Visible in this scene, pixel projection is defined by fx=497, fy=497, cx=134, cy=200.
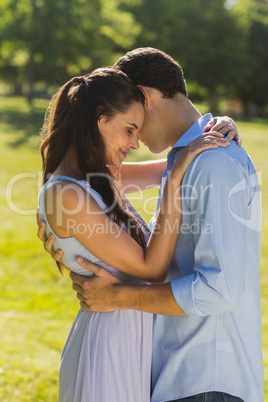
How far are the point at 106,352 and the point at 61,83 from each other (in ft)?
125

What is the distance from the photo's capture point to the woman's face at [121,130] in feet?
7.98

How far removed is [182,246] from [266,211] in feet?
41.9

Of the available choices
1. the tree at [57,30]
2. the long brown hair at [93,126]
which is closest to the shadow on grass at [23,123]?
the tree at [57,30]

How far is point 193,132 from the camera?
233 cm

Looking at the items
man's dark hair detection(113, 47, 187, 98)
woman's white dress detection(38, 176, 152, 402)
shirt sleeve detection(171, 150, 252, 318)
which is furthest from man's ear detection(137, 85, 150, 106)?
shirt sleeve detection(171, 150, 252, 318)

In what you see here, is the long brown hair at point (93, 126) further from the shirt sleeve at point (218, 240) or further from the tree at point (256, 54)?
the tree at point (256, 54)

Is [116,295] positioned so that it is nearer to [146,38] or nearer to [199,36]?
[146,38]

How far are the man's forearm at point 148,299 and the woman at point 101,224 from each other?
0.11 m

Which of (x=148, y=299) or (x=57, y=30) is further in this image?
(x=57, y=30)

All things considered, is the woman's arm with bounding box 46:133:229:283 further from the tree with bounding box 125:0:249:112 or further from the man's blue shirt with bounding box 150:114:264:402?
the tree with bounding box 125:0:249:112

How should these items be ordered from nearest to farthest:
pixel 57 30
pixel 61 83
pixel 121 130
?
pixel 121 130 < pixel 57 30 < pixel 61 83

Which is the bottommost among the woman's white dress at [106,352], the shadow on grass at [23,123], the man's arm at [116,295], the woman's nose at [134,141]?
the woman's white dress at [106,352]

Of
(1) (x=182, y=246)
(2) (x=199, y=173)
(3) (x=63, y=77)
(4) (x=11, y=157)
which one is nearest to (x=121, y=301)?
(1) (x=182, y=246)

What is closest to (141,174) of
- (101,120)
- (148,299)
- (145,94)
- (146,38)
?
(145,94)
